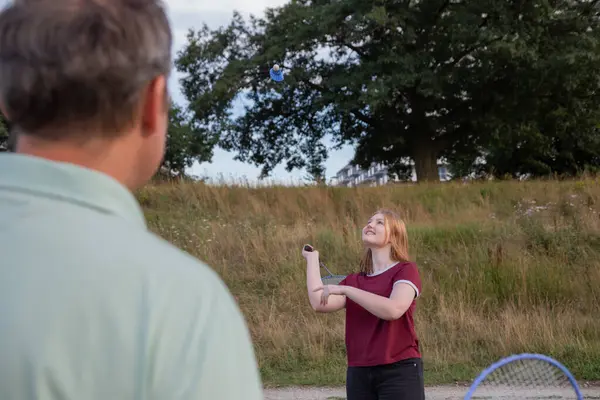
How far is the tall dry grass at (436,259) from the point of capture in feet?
28.5

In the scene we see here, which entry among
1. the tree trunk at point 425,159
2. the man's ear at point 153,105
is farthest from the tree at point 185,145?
the man's ear at point 153,105

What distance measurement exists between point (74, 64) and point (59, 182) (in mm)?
152

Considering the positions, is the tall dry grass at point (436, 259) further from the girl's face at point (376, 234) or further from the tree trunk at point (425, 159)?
the tree trunk at point (425, 159)

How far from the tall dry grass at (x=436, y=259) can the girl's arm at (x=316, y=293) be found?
4100 millimetres

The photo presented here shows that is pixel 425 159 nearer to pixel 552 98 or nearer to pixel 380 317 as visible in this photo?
pixel 552 98

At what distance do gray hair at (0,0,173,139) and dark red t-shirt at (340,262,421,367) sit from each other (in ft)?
9.89

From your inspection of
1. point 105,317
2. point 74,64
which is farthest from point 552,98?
point 105,317

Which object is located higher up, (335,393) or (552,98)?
(552,98)

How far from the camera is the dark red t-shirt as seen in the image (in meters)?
3.69

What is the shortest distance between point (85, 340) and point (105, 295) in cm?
5

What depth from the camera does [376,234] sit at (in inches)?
157

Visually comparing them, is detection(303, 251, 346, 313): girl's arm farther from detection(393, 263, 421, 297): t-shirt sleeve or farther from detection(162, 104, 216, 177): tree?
detection(162, 104, 216, 177): tree

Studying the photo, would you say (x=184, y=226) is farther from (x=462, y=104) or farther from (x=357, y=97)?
(x=462, y=104)

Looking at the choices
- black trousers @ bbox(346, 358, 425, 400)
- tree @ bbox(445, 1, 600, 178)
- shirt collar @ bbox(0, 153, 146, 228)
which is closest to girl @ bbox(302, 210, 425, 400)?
black trousers @ bbox(346, 358, 425, 400)
